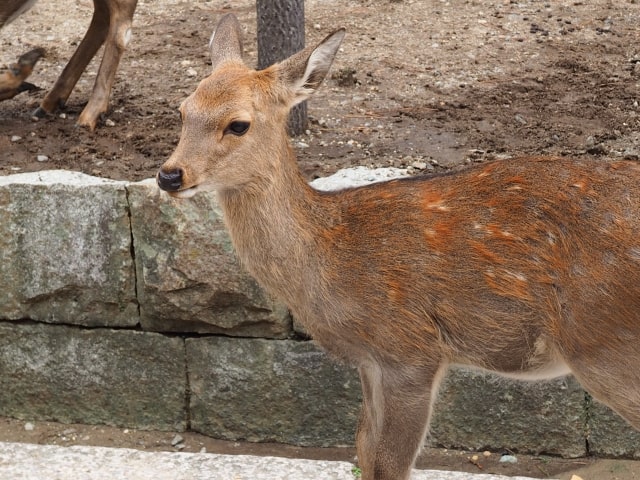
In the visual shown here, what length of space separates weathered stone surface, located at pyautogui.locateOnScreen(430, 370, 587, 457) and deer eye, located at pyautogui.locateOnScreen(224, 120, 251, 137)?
2109 millimetres

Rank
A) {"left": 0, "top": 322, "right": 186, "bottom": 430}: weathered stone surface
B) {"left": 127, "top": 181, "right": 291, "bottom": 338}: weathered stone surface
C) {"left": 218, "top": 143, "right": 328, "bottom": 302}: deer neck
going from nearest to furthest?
{"left": 218, "top": 143, "right": 328, "bottom": 302}: deer neck, {"left": 127, "top": 181, "right": 291, "bottom": 338}: weathered stone surface, {"left": 0, "top": 322, "right": 186, "bottom": 430}: weathered stone surface

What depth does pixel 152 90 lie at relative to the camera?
7.88 meters

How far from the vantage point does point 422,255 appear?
167 inches

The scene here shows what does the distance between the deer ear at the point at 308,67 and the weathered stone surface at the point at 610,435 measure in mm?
2453

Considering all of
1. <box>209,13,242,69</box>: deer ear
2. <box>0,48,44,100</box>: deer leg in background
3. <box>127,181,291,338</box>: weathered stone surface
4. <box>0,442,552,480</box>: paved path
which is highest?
<box>209,13,242,69</box>: deer ear

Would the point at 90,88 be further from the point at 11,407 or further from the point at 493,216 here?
the point at 493,216

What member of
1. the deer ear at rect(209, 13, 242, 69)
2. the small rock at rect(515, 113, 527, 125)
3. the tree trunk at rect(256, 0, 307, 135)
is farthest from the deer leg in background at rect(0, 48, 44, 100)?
the small rock at rect(515, 113, 527, 125)

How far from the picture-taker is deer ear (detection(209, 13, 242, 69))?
4688mm

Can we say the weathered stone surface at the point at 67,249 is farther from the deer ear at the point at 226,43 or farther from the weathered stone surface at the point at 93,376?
the deer ear at the point at 226,43

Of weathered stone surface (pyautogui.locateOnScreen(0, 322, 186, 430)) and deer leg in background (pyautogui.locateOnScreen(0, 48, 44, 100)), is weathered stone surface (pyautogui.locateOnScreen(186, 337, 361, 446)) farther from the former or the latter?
deer leg in background (pyautogui.locateOnScreen(0, 48, 44, 100))

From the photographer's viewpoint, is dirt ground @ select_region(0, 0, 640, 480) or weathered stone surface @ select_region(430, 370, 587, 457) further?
dirt ground @ select_region(0, 0, 640, 480)

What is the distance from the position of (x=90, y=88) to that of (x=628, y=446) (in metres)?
4.71

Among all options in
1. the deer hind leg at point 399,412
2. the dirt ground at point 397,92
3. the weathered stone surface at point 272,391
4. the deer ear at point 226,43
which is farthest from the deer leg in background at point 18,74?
the deer hind leg at point 399,412

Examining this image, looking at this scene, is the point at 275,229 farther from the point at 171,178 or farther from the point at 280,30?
the point at 280,30
